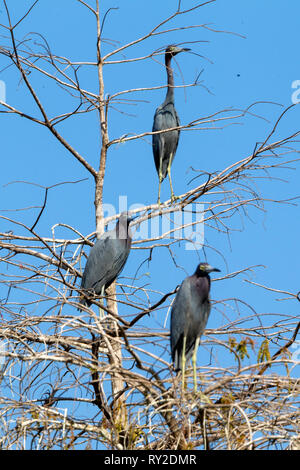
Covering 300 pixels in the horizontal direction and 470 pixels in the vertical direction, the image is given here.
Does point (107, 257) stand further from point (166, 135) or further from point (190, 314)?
point (166, 135)

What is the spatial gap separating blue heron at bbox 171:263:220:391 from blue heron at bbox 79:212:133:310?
1323mm

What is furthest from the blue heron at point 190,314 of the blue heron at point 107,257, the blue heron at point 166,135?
the blue heron at point 166,135

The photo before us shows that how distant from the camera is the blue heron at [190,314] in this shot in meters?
4.83

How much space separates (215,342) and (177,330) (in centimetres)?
26

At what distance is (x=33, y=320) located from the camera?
4.75m

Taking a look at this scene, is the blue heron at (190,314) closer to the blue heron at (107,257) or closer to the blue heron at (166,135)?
the blue heron at (107,257)

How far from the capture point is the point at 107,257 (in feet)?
20.2

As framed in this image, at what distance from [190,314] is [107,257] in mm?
1469

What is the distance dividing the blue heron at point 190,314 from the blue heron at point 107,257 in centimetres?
132

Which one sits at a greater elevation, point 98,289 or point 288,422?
point 98,289

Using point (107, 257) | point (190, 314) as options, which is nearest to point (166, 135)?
point (107, 257)

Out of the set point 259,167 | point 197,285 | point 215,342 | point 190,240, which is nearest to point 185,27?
point 259,167

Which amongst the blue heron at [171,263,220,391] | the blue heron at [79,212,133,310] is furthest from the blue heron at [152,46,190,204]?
the blue heron at [171,263,220,391]
